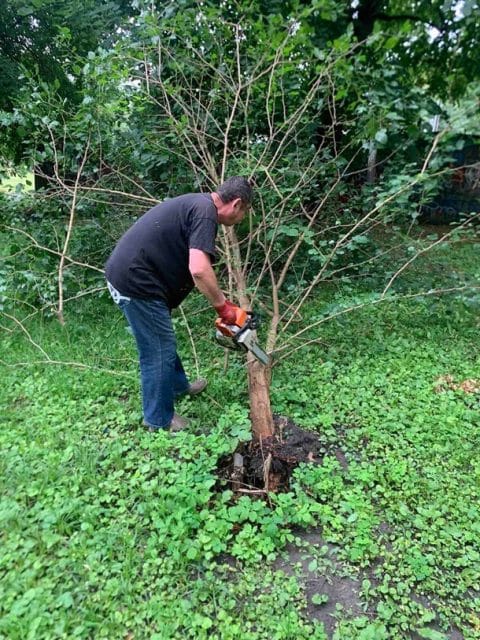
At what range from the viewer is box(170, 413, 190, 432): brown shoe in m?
2.80

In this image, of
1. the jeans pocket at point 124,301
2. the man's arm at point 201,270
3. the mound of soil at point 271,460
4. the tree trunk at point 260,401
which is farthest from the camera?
the tree trunk at point 260,401

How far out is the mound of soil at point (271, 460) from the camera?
230 centimetres

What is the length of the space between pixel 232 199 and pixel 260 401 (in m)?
1.25

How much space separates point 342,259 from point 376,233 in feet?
3.21

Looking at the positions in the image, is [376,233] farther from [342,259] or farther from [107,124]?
[107,124]

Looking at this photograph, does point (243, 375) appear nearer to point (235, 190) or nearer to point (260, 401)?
point (260, 401)

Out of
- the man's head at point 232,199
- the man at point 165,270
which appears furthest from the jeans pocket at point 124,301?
the man's head at point 232,199

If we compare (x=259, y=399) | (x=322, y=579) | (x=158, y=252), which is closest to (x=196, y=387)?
(x=259, y=399)

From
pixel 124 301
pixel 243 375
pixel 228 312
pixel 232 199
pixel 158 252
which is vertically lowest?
pixel 243 375

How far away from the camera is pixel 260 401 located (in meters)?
2.75

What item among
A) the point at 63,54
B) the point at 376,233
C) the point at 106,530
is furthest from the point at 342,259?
the point at 63,54

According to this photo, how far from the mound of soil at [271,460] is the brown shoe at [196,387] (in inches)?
27.9

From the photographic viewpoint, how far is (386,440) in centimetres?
271

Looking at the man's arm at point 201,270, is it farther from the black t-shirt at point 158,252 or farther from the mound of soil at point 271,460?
the mound of soil at point 271,460
